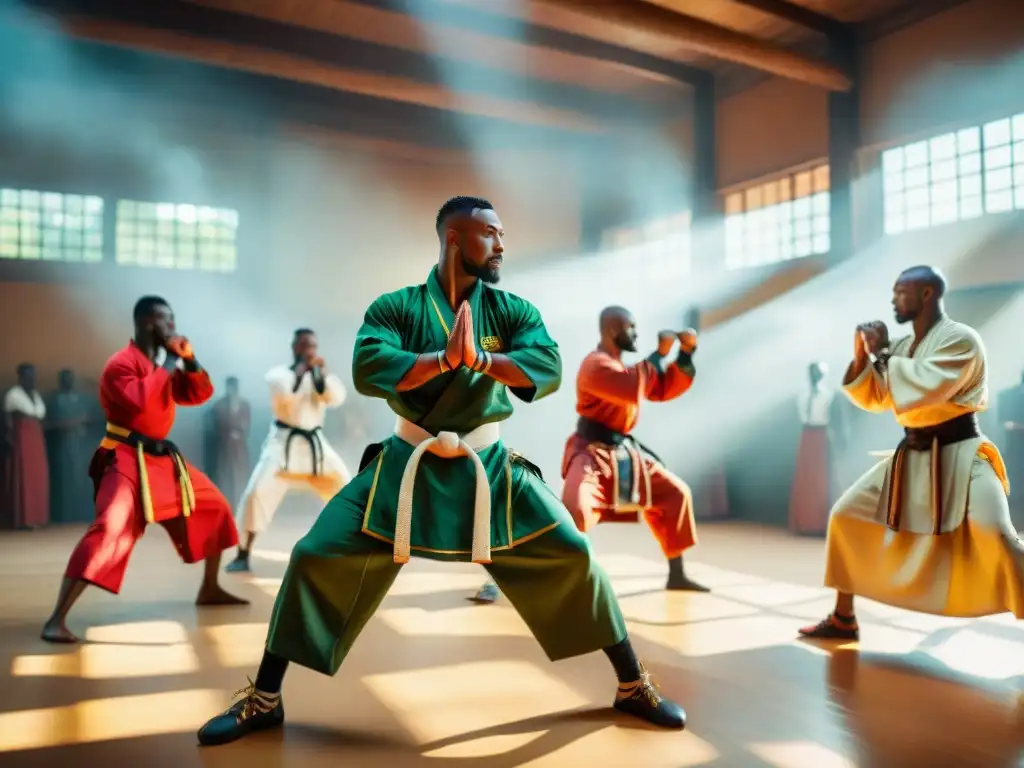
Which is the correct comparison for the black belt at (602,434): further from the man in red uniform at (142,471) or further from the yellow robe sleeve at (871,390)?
the man in red uniform at (142,471)

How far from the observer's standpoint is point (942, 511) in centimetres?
304

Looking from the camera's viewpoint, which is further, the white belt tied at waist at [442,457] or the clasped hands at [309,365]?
the clasped hands at [309,365]

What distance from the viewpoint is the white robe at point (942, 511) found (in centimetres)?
290

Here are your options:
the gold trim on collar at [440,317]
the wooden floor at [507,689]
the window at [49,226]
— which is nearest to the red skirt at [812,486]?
the wooden floor at [507,689]

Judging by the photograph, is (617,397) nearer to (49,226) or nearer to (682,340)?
(682,340)

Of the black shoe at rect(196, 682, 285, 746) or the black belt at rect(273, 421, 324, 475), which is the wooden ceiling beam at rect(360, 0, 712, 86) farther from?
the black shoe at rect(196, 682, 285, 746)

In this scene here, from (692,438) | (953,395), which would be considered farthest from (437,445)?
(692,438)

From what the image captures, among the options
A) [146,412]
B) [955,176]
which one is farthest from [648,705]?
[955,176]

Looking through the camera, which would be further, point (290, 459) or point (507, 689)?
point (290, 459)

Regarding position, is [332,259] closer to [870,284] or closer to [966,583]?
[870,284]

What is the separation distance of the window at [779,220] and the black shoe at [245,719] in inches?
246

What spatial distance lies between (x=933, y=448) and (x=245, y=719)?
2.38m

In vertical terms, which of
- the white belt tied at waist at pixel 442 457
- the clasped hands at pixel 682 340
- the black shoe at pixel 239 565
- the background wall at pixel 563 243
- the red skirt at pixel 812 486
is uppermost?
the background wall at pixel 563 243

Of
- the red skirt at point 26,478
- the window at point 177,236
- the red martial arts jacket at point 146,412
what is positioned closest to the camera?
the red martial arts jacket at point 146,412
